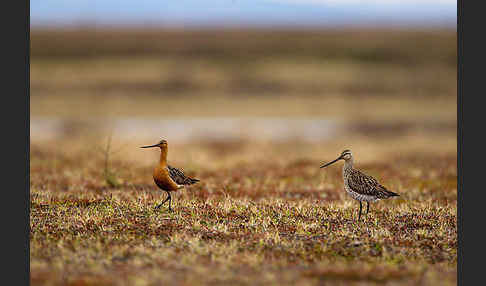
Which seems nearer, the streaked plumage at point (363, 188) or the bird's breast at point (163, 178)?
the streaked plumage at point (363, 188)

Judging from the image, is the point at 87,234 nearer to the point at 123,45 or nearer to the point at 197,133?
the point at 197,133

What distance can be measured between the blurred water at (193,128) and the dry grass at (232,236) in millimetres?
17605

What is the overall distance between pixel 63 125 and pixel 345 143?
64.2ft

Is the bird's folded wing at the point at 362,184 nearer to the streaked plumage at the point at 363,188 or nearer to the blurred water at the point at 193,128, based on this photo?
the streaked plumage at the point at 363,188

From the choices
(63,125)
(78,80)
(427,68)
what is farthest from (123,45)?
(63,125)

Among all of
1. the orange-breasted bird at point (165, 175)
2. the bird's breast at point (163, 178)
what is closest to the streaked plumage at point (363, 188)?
the orange-breasted bird at point (165, 175)

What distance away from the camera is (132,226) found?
36.6ft

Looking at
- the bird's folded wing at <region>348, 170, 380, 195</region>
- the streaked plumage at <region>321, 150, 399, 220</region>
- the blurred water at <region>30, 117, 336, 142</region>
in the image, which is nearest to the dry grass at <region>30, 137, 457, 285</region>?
the streaked plumage at <region>321, 150, 399, 220</region>

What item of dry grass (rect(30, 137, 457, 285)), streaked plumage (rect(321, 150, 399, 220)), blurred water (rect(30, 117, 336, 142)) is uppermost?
blurred water (rect(30, 117, 336, 142))

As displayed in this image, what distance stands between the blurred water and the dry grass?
1760 cm

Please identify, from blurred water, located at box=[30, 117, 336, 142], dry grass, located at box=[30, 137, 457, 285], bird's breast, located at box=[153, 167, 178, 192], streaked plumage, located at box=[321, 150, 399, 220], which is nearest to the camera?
dry grass, located at box=[30, 137, 457, 285]

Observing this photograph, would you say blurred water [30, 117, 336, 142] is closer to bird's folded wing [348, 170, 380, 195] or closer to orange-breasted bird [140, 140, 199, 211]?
orange-breasted bird [140, 140, 199, 211]

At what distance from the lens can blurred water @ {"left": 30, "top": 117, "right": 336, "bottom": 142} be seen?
35.6 metres

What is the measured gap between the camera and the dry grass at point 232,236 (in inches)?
352
